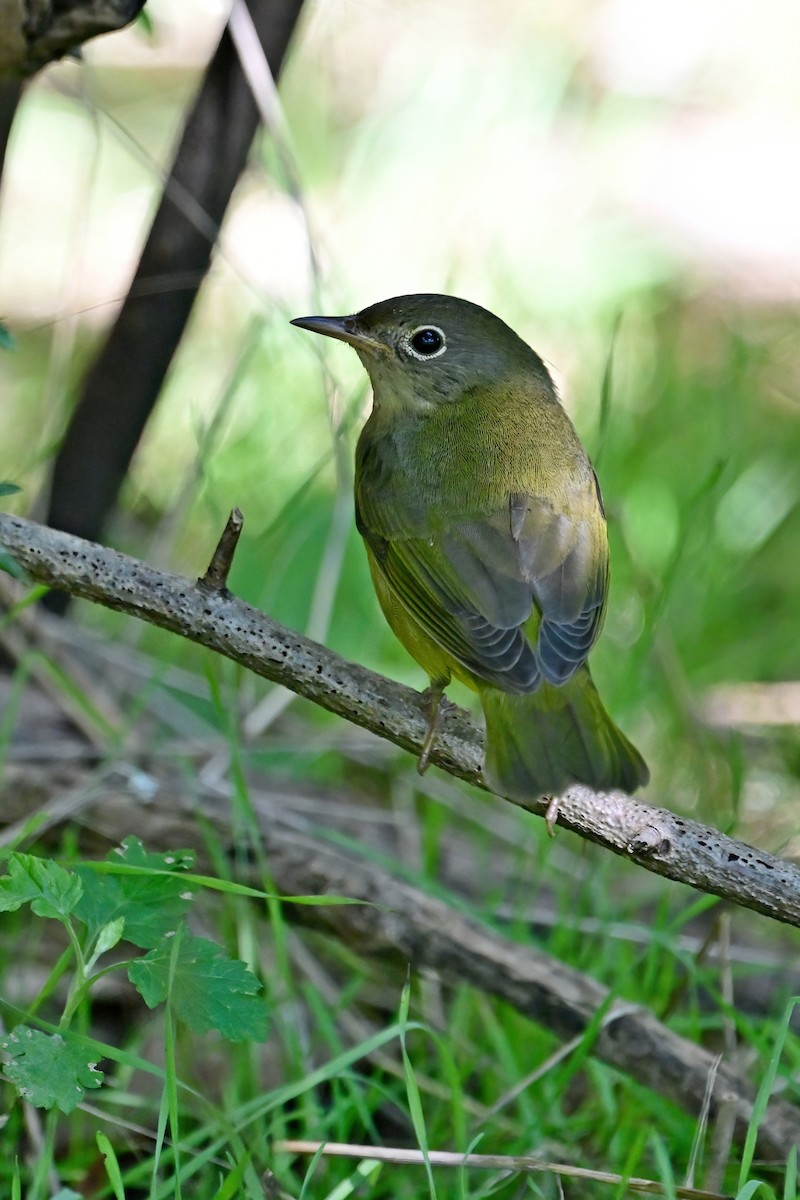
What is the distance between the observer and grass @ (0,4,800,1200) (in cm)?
290

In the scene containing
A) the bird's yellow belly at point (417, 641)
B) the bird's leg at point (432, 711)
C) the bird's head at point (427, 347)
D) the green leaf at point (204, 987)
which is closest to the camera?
the green leaf at point (204, 987)

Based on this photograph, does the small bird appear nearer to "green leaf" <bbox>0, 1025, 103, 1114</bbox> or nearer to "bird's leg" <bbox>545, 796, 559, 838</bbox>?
"bird's leg" <bbox>545, 796, 559, 838</bbox>

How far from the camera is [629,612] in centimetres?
505

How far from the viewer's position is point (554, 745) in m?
2.72

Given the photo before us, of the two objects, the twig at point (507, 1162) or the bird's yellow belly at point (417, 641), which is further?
the bird's yellow belly at point (417, 641)

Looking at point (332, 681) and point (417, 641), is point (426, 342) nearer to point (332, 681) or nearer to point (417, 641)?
point (417, 641)

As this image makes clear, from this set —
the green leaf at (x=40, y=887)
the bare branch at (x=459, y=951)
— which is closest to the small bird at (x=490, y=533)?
the bare branch at (x=459, y=951)

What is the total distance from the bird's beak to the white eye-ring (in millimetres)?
71

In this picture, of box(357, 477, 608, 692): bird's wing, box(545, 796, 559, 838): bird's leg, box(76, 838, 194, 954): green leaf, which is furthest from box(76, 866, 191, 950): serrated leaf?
box(357, 477, 608, 692): bird's wing

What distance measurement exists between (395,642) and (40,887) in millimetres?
2965

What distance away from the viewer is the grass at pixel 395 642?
114 inches

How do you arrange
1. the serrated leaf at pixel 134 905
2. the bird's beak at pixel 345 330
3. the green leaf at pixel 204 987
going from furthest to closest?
the bird's beak at pixel 345 330, the serrated leaf at pixel 134 905, the green leaf at pixel 204 987

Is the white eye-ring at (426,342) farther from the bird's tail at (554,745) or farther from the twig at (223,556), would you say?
the twig at (223,556)

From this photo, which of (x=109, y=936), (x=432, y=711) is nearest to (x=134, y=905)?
(x=109, y=936)
